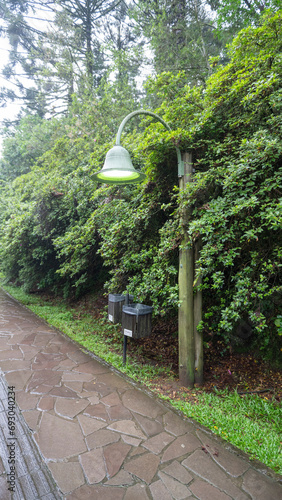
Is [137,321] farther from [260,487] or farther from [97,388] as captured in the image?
[260,487]

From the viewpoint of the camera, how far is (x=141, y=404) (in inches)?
115

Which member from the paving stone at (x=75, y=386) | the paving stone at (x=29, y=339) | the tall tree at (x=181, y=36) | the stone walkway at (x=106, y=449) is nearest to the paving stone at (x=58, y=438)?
the stone walkway at (x=106, y=449)

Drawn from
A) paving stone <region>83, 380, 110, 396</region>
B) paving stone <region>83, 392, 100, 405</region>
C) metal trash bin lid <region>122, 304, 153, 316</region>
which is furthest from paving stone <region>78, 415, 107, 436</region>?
metal trash bin lid <region>122, 304, 153, 316</region>

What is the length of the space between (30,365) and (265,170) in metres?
4.04

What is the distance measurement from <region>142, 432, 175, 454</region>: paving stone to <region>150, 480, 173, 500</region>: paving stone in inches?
12.5

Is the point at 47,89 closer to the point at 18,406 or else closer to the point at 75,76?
the point at 75,76

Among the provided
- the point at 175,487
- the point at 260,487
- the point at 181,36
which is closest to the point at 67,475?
the point at 175,487

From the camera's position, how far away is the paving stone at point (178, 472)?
1.95 metres

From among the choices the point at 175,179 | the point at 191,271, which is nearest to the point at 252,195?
the point at 191,271

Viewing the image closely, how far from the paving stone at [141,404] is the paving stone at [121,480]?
0.77 metres

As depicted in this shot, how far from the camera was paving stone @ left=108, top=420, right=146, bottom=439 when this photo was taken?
243 centimetres

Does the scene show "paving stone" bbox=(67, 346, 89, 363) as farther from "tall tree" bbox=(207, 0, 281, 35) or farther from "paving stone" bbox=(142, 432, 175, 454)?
"tall tree" bbox=(207, 0, 281, 35)

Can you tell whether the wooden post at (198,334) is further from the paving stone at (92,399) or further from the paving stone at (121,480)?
the paving stone at (121,480)

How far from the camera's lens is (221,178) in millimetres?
3160
